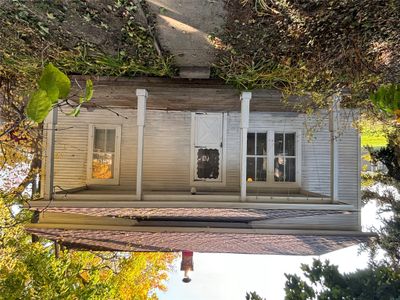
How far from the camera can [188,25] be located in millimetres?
4641

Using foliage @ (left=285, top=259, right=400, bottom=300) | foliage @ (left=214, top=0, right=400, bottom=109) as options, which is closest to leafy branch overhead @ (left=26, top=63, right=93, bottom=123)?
foliage @ (left=214, top=0, right=400, bottom=109)

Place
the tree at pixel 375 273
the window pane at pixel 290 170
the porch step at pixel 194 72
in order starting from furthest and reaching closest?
the tree at pixel 375 273, the window pane at pixel 290 170, the porch step at pixel 194 72

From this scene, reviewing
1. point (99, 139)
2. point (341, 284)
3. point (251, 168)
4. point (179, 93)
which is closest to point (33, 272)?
point (99, 139)

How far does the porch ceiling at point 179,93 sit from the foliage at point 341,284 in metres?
8.51

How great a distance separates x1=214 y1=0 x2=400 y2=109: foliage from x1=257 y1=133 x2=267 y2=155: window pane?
6.43ft

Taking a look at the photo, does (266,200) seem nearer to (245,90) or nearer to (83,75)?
(245,90)

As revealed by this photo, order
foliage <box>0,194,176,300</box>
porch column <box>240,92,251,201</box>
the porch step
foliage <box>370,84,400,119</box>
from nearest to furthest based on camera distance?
1. foliage <box>370,84,400,119</box>
2. porch column <box>240,92,251,201</box>
3. the porch step
4. foliage <box>0,194,176,300</box>

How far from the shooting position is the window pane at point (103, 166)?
25.1ft

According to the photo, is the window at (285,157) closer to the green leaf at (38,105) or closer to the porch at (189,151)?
the porch at (189,151)

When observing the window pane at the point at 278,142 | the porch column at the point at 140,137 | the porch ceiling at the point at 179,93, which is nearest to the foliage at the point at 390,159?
the window pane at the point at 278,142

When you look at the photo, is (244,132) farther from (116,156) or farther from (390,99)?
(116,156)

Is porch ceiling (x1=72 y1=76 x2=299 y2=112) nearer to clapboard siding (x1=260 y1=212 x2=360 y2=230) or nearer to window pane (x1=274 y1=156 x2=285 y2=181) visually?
window pane (x1=274 y1=156 x2=285 y2=181)

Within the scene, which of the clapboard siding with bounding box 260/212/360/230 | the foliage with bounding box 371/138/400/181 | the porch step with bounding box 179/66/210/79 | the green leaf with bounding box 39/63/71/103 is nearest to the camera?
the green leaf with bounding box 39/63/71/103

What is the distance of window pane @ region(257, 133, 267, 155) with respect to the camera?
767cm
